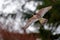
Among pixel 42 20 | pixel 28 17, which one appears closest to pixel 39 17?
pixel 42 20

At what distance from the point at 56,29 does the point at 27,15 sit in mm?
508

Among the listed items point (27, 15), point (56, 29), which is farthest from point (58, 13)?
point (27, 15)

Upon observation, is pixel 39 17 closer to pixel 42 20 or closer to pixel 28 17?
pixel 42 20

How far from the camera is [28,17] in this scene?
518 centimetres

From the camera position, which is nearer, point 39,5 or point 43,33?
point 43,33

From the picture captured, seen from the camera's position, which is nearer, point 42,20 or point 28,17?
point 42,20

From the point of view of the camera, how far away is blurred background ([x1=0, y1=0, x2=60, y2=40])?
4758 millimetres

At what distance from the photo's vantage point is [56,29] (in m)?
4.91

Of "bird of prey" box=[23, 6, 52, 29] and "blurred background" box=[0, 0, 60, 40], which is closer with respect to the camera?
"blurred background" box=[0, 0, 60, 40]

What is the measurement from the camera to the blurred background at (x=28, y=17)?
15.6 ft

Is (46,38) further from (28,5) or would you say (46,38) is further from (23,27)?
(28,5)

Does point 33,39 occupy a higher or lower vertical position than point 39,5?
lower

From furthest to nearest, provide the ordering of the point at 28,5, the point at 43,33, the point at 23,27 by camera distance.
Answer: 1. the point at 28,5
2. the point at 23,27
3. the point at 43,33

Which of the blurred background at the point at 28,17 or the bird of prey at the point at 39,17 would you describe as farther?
the bird of prey at the point at 39,17
